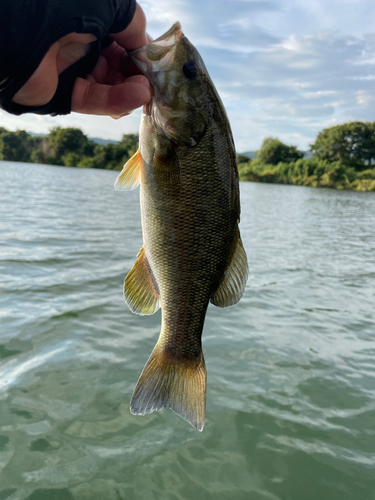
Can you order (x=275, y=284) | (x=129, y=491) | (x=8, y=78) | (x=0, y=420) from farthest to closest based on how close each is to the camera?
(x=275, y=284) < (x=0, y=420) < (x=129, y=491) < (x=8, y=78)

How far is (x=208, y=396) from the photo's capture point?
3.83 m

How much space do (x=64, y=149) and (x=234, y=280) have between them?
3150 inches

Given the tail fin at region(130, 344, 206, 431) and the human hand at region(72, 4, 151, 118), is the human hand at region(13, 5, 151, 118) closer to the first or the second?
the human hand at region(72, 4, 151, 118)

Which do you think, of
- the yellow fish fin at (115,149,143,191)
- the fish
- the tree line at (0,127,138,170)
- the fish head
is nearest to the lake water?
the fish

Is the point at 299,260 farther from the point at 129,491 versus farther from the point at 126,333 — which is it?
the point at 129,491

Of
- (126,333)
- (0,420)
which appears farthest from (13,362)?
(126,333)

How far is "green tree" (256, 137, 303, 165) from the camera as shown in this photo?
272 feet

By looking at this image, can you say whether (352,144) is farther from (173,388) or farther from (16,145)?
(173,388)

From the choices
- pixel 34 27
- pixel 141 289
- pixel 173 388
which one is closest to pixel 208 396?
pixel 173 388

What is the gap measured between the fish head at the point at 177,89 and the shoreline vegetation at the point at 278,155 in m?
66.6

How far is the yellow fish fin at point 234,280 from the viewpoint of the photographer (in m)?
2.04

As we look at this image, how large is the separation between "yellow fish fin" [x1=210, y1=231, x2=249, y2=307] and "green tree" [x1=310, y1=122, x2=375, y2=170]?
257 feet

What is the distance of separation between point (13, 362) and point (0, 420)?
95cm

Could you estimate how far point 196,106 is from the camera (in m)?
1.88
